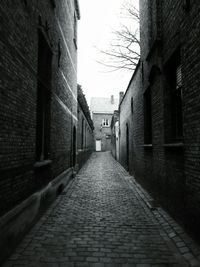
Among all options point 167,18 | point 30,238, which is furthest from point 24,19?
point 30,238

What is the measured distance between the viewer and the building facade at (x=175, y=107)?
380 centimetres

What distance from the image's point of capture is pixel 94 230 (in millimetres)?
4500

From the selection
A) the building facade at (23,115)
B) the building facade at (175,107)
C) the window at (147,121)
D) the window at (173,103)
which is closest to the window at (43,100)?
the building facade at (23,115)

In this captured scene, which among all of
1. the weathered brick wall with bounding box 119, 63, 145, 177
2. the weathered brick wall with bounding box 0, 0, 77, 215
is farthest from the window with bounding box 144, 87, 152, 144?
the weathered brick wall with bounding box 0, 0, 77, 215

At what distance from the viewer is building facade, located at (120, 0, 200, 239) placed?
3.80 m

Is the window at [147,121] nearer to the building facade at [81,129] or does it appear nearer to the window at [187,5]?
the window at [187,5]

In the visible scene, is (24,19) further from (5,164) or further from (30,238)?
(30,238)

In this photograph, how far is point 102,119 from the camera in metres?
52.3

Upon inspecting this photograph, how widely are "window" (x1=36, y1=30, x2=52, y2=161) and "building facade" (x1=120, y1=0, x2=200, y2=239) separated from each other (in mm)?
2797

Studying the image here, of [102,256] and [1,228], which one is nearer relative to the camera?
[1,228]

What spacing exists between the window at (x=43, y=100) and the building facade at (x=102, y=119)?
4097cm

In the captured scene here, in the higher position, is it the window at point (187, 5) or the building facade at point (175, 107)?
the window at point (187, 5)

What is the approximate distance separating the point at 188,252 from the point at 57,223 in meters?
2.55

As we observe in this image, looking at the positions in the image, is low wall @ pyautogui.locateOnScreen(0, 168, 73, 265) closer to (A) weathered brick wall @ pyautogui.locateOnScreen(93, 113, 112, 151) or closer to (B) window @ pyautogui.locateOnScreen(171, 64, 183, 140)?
(B) window @ pyautogui.locateOnScreen(171, 64, 183, 140)
